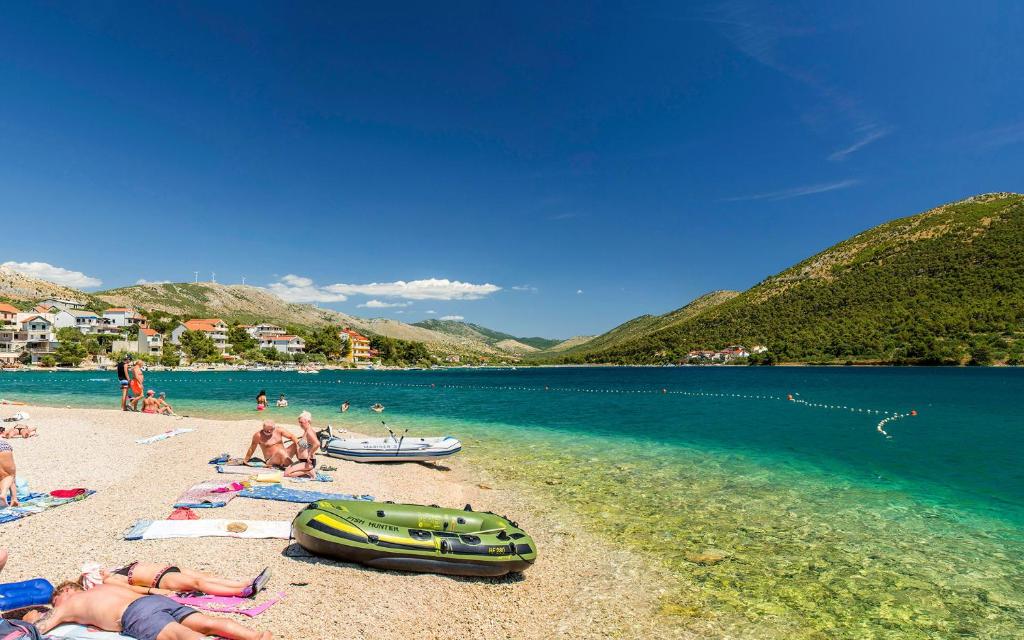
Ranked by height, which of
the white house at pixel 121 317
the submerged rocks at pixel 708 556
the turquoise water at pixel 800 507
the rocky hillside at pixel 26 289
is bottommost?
the turquoise water at pixel 800 507

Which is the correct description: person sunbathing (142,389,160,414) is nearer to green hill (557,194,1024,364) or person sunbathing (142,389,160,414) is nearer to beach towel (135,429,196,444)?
beach towel (135,429,196,444)

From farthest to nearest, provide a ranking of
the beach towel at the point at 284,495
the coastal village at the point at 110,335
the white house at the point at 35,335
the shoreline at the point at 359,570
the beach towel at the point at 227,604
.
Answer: the white house at the point at 35,335 < the coastal village at the point at 110,335 < the beach towel at the point at 284,495 < the shoreline at the point at 359,570 < the beach towel at the point at 227,604

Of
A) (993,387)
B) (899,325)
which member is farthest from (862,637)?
(899,325)

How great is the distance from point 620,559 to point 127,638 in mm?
7539

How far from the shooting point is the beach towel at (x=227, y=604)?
5789mm

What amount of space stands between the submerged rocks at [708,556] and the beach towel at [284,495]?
738cm

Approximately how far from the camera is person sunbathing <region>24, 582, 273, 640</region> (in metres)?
4.82

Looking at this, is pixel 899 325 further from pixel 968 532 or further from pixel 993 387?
pixel 968 532

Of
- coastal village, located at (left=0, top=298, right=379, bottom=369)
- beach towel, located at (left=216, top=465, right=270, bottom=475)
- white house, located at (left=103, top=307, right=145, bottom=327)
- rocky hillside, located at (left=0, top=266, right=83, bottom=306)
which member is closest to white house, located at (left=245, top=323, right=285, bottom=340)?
coastal village, located at (left=0, top=298, right=379, bottom=369)

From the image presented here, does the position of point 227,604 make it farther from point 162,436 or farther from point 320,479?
point 162,436

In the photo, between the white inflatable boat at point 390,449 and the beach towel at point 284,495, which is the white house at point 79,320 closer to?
the white inflatable boat at point 390,449

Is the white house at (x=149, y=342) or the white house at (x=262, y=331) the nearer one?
the white house at (x=149, y=342)

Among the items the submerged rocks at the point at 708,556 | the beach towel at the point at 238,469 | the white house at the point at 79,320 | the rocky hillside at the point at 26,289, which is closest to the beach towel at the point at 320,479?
the beach towel at the point at 238,469

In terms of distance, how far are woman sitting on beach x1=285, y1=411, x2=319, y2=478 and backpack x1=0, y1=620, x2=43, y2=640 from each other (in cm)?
850
